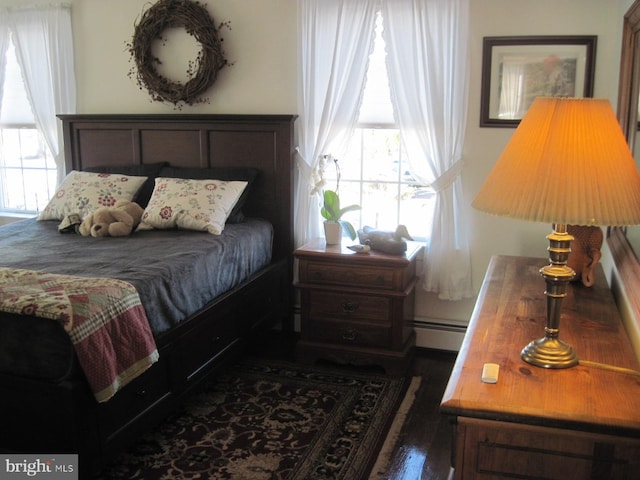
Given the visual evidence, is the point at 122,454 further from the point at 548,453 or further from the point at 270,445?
the point at 548,453

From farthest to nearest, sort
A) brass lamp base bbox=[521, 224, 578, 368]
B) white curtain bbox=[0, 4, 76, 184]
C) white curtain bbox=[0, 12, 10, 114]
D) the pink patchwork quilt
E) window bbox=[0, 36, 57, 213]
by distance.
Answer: window bbox=[0, 36, 57, 213] < white curtain bbox=[0, 12, 10, 114] < white curtain bbox=[0, 4, 76, 184] < the pink patchwork quilt < brass lamp base bbox=[521, 224, 578, 368]

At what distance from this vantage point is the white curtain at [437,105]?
339 centimetres

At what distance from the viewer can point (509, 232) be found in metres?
3.54

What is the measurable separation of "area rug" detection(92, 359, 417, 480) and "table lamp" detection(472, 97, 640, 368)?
1505 mm

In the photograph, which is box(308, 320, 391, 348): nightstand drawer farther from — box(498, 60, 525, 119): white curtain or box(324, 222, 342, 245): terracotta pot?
box(498, 60, 525, 119): white curtain

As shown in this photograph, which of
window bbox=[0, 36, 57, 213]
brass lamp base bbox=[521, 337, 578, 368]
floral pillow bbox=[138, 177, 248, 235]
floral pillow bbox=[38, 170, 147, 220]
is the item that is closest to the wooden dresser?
brass lamp base bbox=[521, 337, 578, 368]

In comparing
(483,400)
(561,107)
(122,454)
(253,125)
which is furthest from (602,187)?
(253,125)

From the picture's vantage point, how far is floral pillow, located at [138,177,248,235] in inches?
135

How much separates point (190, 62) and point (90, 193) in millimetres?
1051

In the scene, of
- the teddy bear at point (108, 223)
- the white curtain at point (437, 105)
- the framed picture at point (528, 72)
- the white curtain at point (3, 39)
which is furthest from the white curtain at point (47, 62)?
the framed picture at point (528, 72)

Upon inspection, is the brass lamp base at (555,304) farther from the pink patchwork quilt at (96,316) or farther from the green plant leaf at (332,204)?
the green plant leaf at (332,204)

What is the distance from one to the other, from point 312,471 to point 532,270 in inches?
47.7

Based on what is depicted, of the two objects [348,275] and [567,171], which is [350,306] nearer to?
[348,275]

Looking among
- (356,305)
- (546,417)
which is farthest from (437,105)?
(546,417)
